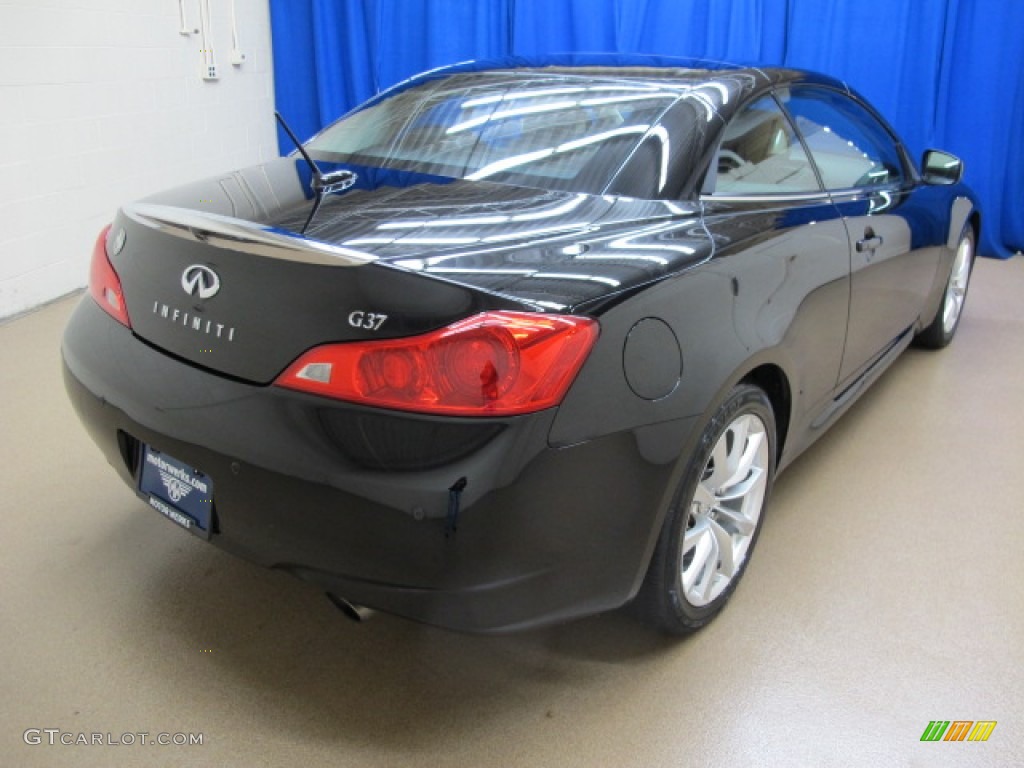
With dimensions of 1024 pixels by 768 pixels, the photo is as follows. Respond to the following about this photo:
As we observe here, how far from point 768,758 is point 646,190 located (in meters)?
1.03

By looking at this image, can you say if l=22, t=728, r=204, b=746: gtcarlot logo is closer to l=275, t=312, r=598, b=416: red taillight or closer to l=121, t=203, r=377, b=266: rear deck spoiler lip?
l=275, t=312, r=598, b=416: red taillight

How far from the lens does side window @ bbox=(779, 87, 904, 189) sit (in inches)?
88.1

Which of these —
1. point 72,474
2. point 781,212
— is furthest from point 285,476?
point 72,474

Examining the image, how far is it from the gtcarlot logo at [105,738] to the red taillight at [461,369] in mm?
672

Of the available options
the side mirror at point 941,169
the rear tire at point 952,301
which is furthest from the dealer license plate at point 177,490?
the rear tire at point 952,301

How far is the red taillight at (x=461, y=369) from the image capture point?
1210mm

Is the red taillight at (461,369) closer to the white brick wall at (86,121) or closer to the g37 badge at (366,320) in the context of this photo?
the g37 badge at (366,320)

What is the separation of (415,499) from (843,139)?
1850 millimetres

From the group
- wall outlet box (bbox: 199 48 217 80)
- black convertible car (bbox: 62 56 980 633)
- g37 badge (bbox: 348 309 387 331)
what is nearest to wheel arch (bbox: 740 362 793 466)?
black convertible car (bbox: 62 56 980 633)

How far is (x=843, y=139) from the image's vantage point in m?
2.47

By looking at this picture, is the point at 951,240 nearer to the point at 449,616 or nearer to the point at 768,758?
the point at 768,758

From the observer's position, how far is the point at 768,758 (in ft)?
4.81

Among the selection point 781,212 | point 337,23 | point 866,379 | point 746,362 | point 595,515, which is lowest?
point 866,379

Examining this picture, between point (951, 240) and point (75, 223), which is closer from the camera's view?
point (951, 240)
